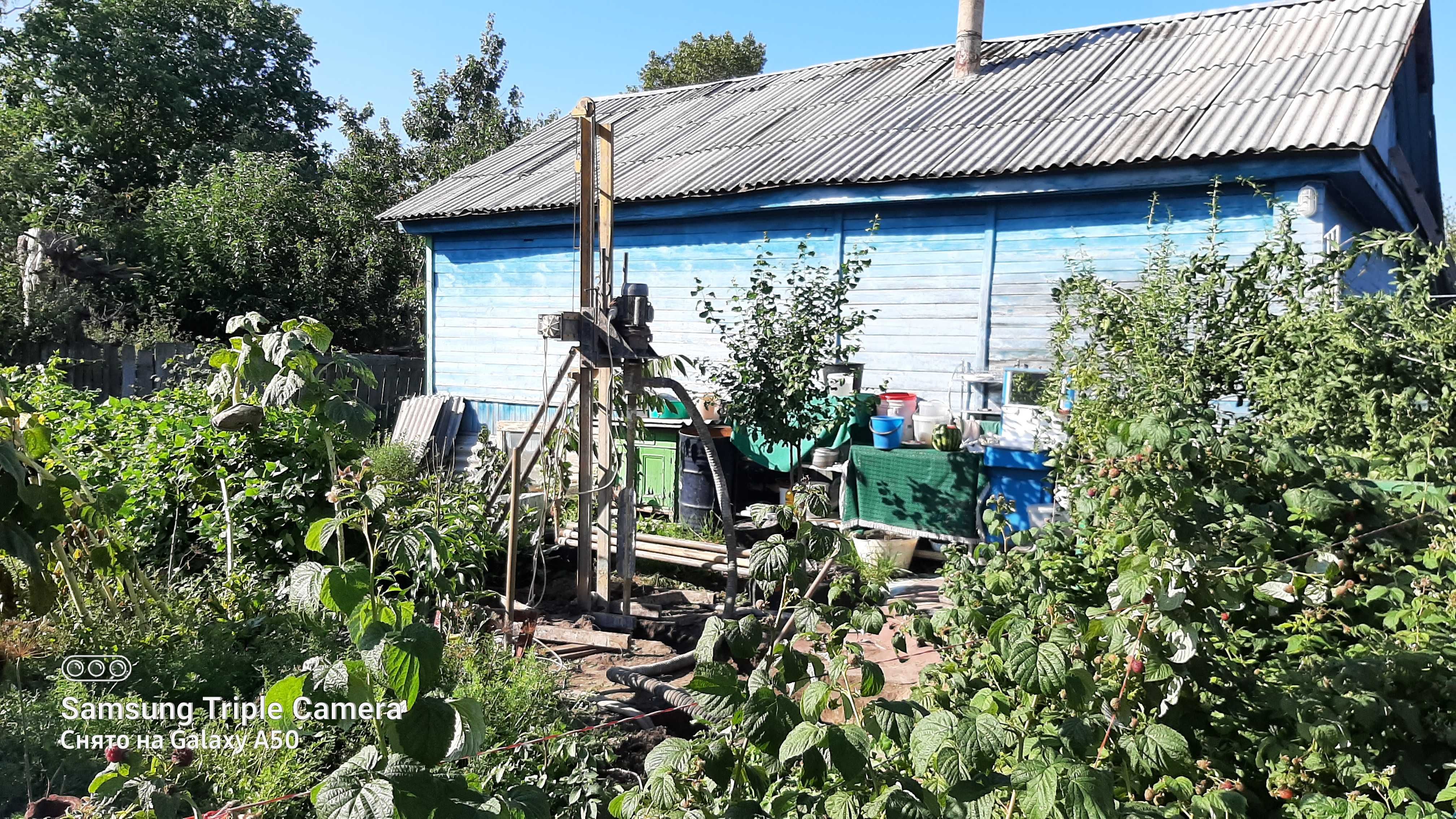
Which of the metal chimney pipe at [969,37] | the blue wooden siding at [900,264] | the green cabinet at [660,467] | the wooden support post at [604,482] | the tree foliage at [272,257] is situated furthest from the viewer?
the tree foliage at [272,257]

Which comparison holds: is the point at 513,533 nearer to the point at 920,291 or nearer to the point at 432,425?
the point at 920,291

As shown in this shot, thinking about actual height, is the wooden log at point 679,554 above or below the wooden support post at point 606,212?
below

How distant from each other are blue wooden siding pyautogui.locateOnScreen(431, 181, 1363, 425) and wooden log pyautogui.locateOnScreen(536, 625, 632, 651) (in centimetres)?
175

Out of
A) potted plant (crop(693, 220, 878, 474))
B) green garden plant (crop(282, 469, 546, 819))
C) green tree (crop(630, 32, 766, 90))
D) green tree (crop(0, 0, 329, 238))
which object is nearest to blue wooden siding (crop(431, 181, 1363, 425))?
potted plant (crop(693, 220, 878, 474))

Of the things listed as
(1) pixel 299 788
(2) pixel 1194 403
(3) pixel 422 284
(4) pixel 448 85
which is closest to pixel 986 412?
(2) pixel 1194 403

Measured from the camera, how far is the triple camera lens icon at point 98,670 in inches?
117

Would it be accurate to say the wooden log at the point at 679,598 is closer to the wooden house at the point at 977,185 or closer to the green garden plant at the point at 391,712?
the wooden house at the point at 977,185

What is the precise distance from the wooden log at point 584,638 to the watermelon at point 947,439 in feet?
A: 10.2

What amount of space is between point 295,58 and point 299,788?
2672cm

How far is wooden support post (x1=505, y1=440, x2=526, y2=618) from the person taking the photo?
4578 millimetres

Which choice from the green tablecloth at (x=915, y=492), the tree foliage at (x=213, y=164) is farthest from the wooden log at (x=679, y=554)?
the tree foliage at (x=213, y=164)

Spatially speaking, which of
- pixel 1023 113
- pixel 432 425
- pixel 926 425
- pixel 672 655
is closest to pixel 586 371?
pixel 672 655

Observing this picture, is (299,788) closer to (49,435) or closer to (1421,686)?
(49,435)

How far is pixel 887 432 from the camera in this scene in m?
6.99
